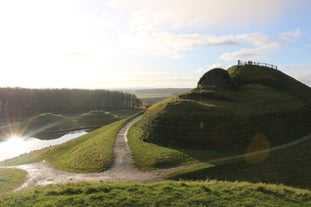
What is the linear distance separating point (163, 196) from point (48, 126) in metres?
90.2

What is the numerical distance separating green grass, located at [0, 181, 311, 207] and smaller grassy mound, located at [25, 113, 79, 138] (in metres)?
71.6

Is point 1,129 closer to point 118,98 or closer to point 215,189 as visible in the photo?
point 118,98

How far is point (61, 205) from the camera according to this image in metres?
15.0

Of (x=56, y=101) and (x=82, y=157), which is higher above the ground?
(x=56, y=101)

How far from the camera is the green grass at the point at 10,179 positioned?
86.9ft

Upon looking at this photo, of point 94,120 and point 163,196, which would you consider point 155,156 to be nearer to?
point 163,196

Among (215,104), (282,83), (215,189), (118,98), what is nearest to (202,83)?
(215,104)

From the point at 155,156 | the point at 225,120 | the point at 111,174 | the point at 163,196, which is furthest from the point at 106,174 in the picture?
the point at 225,120

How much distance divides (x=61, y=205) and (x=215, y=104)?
3410 cm

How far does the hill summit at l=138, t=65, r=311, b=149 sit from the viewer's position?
3841 cm

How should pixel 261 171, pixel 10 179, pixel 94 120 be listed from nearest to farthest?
pixel 10 179
pixel 261 171
pixel 94 120

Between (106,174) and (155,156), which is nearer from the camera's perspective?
(106,174)

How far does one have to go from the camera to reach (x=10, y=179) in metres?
29.8

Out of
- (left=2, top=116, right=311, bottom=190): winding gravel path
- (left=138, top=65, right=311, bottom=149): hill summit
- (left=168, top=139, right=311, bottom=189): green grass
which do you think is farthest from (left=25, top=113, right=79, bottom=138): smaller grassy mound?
(left=168, top=139, right=311, bottom=189): green grass
